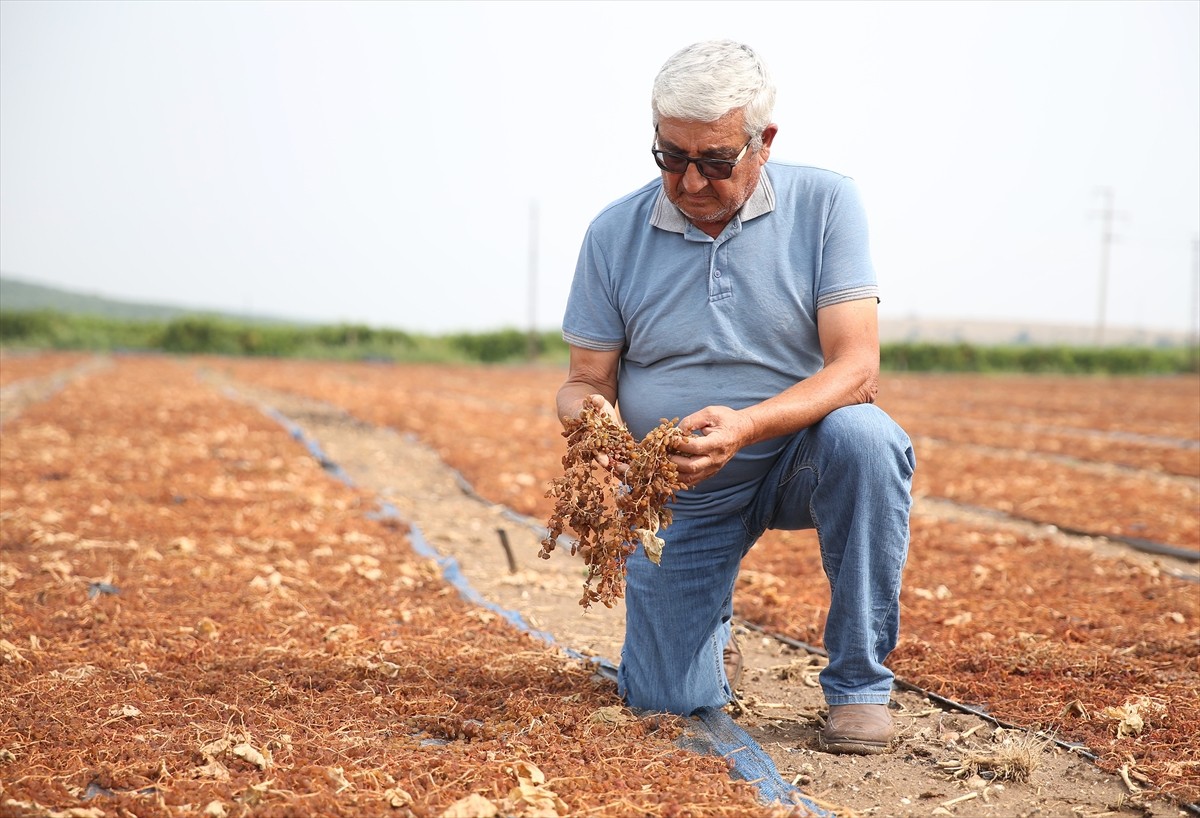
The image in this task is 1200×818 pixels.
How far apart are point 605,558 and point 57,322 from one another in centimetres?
4319

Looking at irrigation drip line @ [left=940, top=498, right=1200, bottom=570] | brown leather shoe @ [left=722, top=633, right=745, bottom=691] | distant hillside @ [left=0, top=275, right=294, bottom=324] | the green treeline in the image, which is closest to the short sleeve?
brown leather shoe @ [left=722, top=633, right=745, bottom=691]

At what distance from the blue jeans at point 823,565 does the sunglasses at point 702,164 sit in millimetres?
709

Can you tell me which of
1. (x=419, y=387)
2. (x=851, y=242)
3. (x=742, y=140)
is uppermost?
(x=742, y=140)

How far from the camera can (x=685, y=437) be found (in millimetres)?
2510

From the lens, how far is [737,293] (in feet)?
9.23

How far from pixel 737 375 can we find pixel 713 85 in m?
0.78

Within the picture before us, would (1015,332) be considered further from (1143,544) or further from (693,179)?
(693,179)

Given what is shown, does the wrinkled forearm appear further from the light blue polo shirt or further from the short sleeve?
the short sleeve

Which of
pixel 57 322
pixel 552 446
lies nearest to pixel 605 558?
pixel 552 446

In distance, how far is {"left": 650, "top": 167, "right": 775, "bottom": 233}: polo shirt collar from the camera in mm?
2820

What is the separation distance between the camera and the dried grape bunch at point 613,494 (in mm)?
2547

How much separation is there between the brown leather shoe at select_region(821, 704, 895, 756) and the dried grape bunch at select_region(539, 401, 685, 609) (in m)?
0.69

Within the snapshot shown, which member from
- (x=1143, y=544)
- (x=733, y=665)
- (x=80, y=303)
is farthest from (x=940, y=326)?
(x=733, y=665)

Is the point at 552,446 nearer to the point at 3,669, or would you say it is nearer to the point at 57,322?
the point at 3,669
